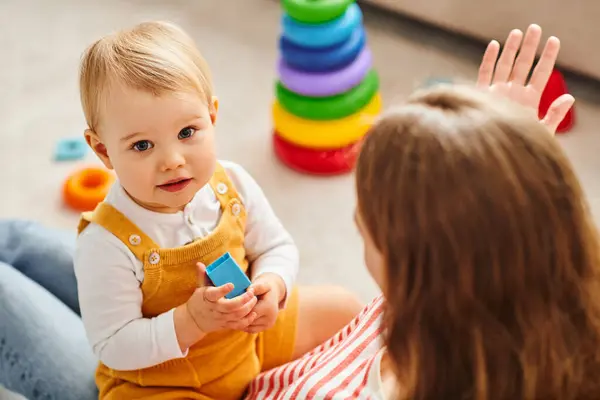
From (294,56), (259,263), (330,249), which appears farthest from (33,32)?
(259,263)

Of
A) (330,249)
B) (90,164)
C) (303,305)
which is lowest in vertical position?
(90,164)

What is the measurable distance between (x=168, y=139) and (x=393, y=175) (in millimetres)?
373

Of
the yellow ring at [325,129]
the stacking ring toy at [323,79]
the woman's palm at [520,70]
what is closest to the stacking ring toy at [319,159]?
the yellow ring at [325,129]

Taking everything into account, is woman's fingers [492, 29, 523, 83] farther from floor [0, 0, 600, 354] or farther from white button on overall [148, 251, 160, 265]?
floor [0, 0, 600, 354]

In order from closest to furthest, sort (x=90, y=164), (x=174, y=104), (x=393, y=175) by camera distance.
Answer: (x=393, y=175)
(x=174, y=104)
(x=90, y=164)

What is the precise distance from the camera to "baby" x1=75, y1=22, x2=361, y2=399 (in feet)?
2.71

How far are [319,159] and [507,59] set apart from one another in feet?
2.63

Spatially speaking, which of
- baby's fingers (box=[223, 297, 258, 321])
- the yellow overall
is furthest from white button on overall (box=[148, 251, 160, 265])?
baby's fingers (box=[223, 297, 258, 321])

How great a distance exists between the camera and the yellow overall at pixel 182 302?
2.90 feet

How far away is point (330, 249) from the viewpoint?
1490 millimetres

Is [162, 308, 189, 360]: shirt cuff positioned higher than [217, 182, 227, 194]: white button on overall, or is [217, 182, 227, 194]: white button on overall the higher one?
[217, 182, 227, 194]: white button on overall

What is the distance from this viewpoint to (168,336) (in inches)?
34.5

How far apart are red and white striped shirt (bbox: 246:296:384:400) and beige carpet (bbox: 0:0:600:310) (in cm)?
51

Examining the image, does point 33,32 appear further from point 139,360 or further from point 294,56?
point 139,360
